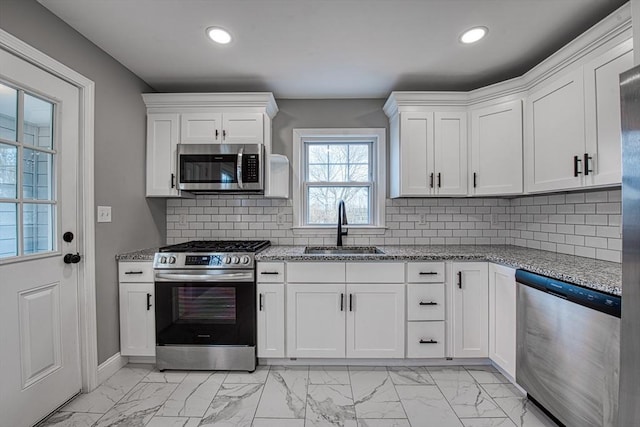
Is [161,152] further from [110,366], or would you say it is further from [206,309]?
[110,366]

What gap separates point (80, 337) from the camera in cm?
193

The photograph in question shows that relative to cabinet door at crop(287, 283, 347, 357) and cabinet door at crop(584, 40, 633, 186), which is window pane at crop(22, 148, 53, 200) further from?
cabinet door at crop(584, 40, 633, 186)

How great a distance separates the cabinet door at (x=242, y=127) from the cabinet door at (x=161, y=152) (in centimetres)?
46

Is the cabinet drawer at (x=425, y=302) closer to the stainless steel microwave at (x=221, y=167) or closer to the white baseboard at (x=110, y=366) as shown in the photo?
the stainless steel microwave at (x=221, y=167)

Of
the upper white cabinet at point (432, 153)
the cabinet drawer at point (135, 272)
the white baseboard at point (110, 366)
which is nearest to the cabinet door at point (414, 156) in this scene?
the upper white cabinet at point (432, 153)

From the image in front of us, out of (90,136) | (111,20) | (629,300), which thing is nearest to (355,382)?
(629,300)

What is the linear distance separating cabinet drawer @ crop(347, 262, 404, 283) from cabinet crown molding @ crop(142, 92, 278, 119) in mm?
1633

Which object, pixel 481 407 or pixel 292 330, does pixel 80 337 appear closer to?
pixel 292 330

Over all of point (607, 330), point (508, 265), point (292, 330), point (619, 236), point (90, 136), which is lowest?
point (292, 330)

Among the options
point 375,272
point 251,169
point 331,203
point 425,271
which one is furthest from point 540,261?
point 251,169

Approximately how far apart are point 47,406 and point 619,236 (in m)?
3.74

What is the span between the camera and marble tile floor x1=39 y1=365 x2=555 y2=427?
170cm

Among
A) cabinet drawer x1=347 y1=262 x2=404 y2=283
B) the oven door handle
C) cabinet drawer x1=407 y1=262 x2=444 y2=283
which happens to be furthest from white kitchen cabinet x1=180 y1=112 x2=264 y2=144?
cabinet drawer x1=407 y1=262 x2=444 y2=283

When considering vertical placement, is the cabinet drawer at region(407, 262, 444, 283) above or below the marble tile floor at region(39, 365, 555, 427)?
above
